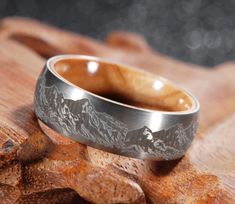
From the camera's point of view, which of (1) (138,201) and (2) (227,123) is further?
(2) (227,123)

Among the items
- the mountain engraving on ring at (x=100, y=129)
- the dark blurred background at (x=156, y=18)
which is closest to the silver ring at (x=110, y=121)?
the mountain engraving on ring at (x=100, y=129)

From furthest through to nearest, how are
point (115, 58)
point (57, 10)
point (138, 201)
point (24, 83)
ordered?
1. point (57, 10)
2. point (115, 58)
3. point (24, 83)
4. point (138, 201)

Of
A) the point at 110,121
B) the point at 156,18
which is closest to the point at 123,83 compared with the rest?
the point at 110,121

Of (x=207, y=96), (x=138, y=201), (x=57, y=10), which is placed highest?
(x=138, y=201)

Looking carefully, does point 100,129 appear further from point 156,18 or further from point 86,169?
point 156,18

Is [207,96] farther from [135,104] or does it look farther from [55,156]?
[55,156]

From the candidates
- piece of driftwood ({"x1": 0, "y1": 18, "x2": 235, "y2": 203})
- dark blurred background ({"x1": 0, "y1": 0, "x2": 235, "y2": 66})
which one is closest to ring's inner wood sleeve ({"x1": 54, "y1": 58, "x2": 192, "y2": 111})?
piece of driftwood ({"x1": 0, "y1": 18, "x2": 235, "y2": 203})

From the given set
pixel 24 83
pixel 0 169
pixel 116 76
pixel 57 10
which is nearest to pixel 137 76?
pixel 116 76

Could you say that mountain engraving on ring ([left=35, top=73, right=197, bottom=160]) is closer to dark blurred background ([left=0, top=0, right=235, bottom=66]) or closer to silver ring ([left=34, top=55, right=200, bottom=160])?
silver ring ([left=34, top=55, right=200, bottom=160])

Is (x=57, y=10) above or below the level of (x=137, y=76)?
below
